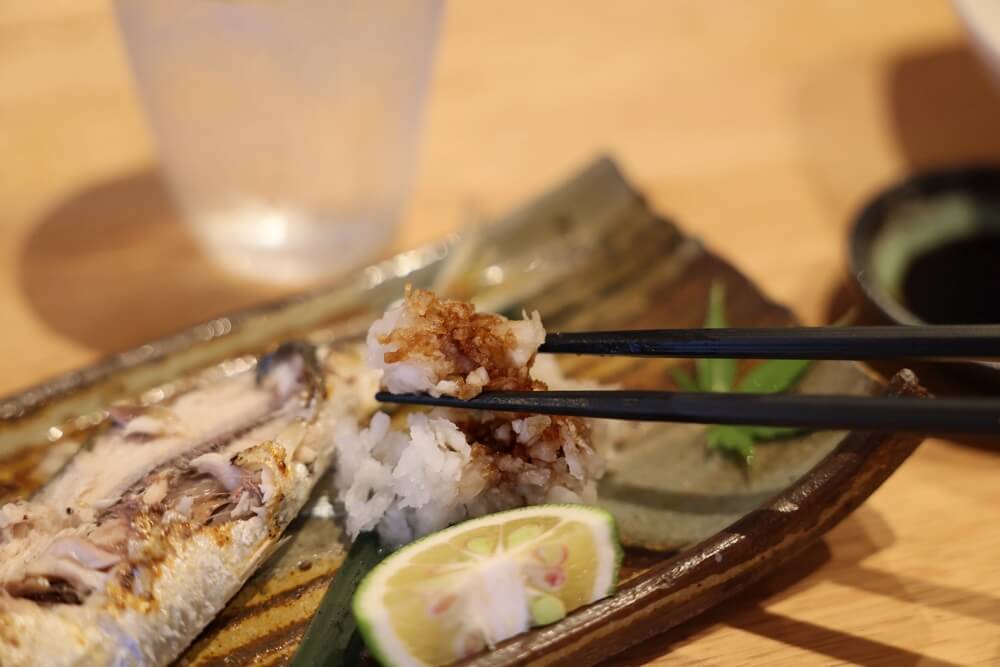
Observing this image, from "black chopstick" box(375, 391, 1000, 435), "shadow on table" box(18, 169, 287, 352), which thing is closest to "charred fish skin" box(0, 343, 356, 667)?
"black chopstick" box(375, 391, 1000, 435)

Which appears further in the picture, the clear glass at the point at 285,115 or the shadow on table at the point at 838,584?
the clear glass at the point at 285,115

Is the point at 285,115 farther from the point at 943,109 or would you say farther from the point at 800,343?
the point at 943,109

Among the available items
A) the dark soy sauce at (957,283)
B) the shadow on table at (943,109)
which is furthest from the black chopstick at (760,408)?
the shadow on table at (943,109)

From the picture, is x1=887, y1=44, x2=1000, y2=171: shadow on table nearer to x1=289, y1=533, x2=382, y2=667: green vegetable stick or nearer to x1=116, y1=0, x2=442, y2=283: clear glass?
x1=116, y1=0, x2=442, y2=283: clear glass

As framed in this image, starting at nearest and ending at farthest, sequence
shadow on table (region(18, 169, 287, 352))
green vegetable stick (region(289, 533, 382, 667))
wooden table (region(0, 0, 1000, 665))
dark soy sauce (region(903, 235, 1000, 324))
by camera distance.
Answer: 1. green vegetable stick (region(289, 533, 382, 667))
2. wooden table (region(0, 0, 1000, 665))
3. dark soy sauce (region(903, 235, 1000, 324))
4. shadow on table (region(18, 169, 287, 352))

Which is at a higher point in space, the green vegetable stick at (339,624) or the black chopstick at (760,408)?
the black chopstick at (760,408)

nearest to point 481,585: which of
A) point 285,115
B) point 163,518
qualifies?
point 163,518

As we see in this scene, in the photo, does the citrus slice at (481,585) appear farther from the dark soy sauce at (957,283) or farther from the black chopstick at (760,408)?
the dark soy sauce at (957,283)
